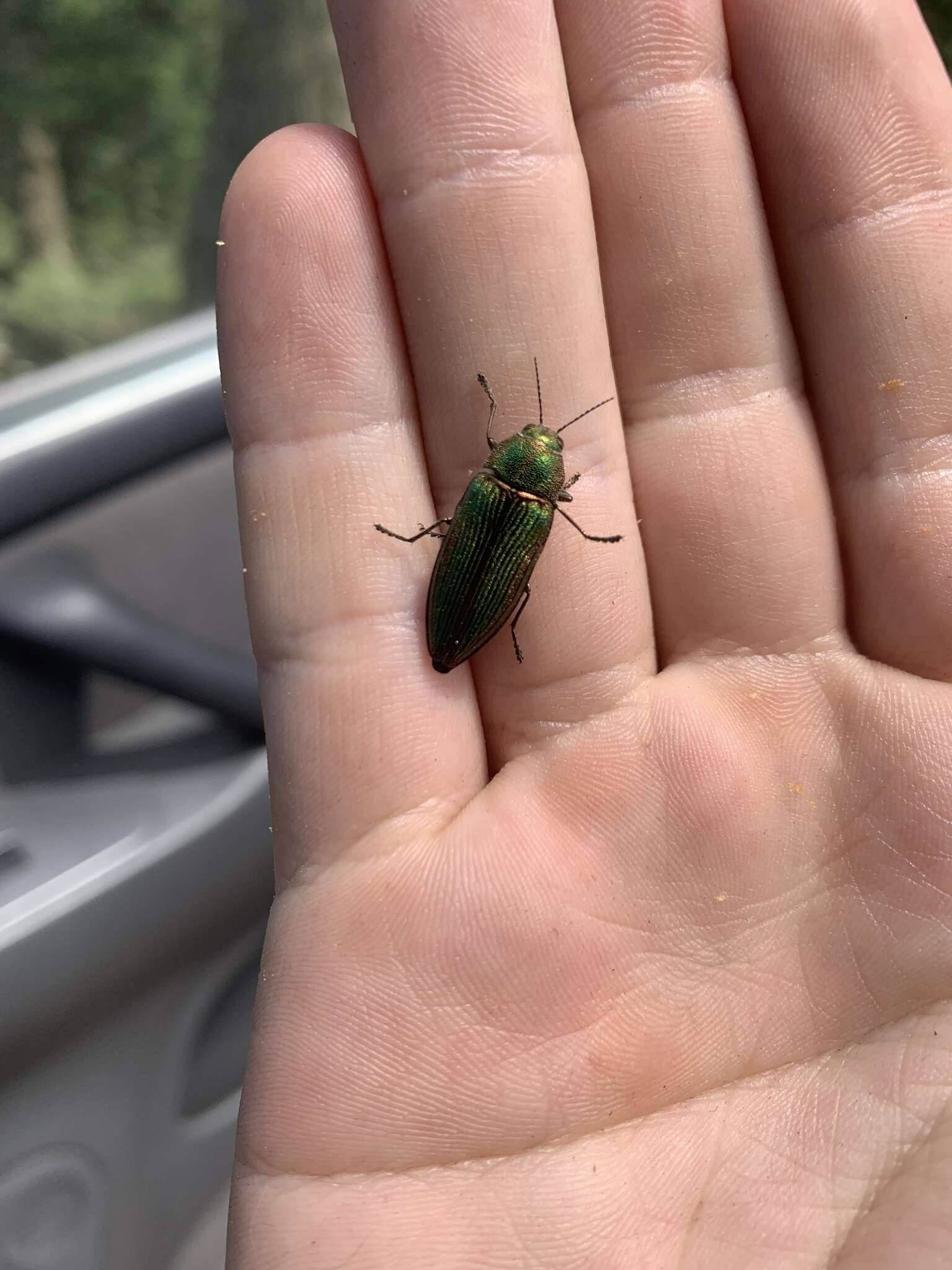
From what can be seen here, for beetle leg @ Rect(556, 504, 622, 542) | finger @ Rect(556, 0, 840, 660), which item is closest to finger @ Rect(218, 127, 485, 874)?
beetle leg @ Rect(556, 504, 622, 542)

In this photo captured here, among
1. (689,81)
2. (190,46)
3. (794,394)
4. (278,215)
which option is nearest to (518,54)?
(689,81)

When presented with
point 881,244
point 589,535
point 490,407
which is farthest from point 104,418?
point 881,244

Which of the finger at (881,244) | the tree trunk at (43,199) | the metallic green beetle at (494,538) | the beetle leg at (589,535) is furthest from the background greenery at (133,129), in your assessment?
the finger at (881,244)

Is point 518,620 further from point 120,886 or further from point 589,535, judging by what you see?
point 120,886

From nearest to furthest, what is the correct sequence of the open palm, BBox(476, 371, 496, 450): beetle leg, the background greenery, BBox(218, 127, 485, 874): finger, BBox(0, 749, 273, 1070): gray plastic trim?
1. the open palm
2. BBox(218, 127, 485, 874): finger
3. BBox(476, 371, 496, 450): beetle leg
4. BBox(0, 749, 273, 1070): gray plastic trim
5. the background greenery

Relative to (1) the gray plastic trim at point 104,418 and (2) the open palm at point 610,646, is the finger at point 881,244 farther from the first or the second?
(1) the gray plastic trim at point 104,418

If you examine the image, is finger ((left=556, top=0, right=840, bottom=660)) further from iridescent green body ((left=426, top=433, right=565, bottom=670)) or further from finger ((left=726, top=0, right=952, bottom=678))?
iridescent green body ((left=426, top=433, right=565, bottom=670))

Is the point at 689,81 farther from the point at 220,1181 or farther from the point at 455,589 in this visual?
the point at 220,1181

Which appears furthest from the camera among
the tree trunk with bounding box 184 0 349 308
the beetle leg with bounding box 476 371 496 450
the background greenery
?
the tree trunk with bounding box 184 0 349 308
